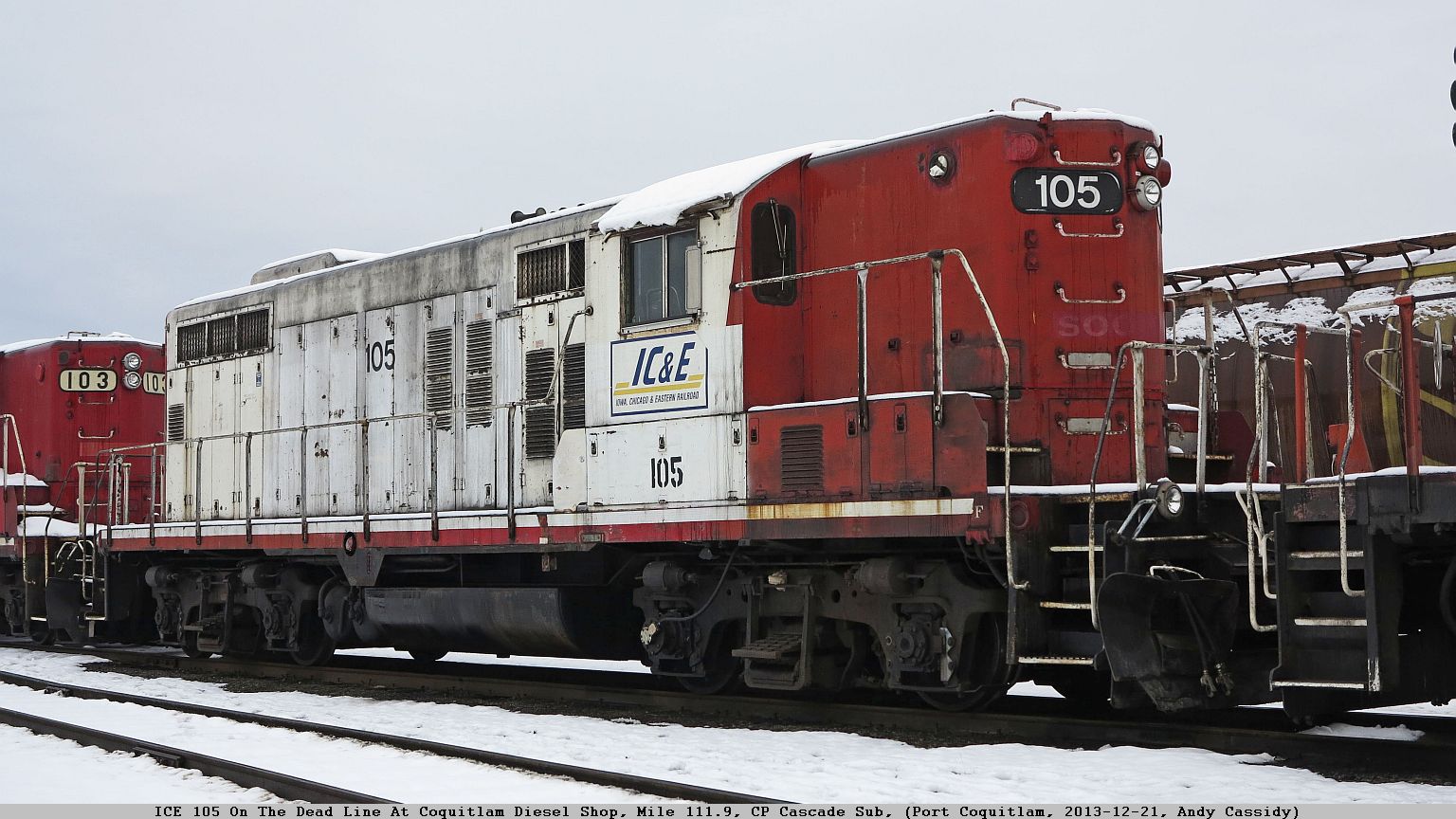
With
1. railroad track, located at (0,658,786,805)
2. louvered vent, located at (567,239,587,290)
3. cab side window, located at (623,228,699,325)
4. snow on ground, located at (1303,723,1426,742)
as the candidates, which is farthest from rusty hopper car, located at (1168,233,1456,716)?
louvered vent, located at (567,239,587,290)

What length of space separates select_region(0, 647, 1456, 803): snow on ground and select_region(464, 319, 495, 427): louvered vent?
2834 mm

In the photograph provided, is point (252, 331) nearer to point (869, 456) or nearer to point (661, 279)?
point (661, 279)

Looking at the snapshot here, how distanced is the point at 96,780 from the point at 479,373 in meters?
5.13

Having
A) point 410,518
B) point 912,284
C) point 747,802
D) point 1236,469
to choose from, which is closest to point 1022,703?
point 1236,469

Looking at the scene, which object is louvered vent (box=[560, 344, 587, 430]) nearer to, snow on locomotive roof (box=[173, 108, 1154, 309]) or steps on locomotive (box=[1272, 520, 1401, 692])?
snow on locomotive roof (box=[173, 108, 1154, 309])

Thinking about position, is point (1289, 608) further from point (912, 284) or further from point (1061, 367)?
point (912, 284)

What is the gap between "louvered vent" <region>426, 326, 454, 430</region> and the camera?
1270 centimetres

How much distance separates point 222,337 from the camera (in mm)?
15789

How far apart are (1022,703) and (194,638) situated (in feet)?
31.4

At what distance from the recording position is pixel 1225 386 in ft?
43.8

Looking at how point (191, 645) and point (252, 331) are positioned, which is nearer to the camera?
point (252, 331)

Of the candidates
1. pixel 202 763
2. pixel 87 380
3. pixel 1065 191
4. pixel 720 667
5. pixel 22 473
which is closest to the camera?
pixel 202 763

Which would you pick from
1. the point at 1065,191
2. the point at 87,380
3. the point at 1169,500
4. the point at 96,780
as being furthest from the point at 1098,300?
the point at 87,380

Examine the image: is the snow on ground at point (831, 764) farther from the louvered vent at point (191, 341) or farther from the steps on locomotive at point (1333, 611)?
the louvered vent at point (191, 341)
